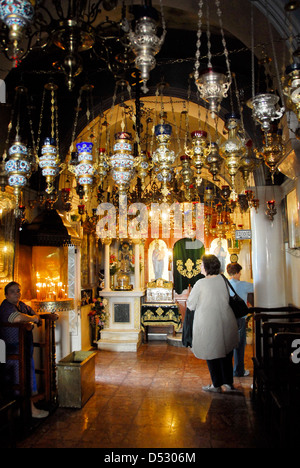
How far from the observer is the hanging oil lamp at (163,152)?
4027mm

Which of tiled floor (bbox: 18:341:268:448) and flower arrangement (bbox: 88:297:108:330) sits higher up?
flower arrangement (bbox: 88:297:108:330)

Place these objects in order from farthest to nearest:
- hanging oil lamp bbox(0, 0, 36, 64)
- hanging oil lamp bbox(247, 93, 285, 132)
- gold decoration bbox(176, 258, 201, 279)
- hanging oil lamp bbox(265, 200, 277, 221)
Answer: gold decoration bbox(176, 258, 201, 279) → hanging oil lamp bbox(265, 200, 277, 221) → hanging oil lamp bbox(247, 93, 285, 132) → hanging oil lamp bbox(0, 0, 36, 64)

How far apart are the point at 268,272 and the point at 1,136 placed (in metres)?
4.47

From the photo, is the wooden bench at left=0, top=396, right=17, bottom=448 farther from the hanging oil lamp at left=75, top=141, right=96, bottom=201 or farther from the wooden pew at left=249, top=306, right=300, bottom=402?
the wooden pew at left=249, top=306, right=300, bottom=402

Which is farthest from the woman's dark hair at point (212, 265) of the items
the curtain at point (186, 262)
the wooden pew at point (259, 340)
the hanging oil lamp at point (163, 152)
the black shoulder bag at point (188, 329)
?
the curtain at point (186, 262)

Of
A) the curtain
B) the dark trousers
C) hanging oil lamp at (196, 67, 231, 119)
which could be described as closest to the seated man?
the dark trousers

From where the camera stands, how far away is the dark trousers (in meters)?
4.85

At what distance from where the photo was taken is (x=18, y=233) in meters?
5.38

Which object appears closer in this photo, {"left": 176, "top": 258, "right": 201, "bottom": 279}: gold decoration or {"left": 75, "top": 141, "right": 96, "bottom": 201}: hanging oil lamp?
{"left": 75, "top": 141, "right": 96, "bottom": 201}: hanging oil lamp

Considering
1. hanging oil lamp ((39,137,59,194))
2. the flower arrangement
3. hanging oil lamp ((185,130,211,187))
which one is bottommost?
the flower arrangement

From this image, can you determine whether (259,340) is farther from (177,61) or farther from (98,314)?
(98,314)

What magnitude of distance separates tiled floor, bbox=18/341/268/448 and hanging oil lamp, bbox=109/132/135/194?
2.32 m
